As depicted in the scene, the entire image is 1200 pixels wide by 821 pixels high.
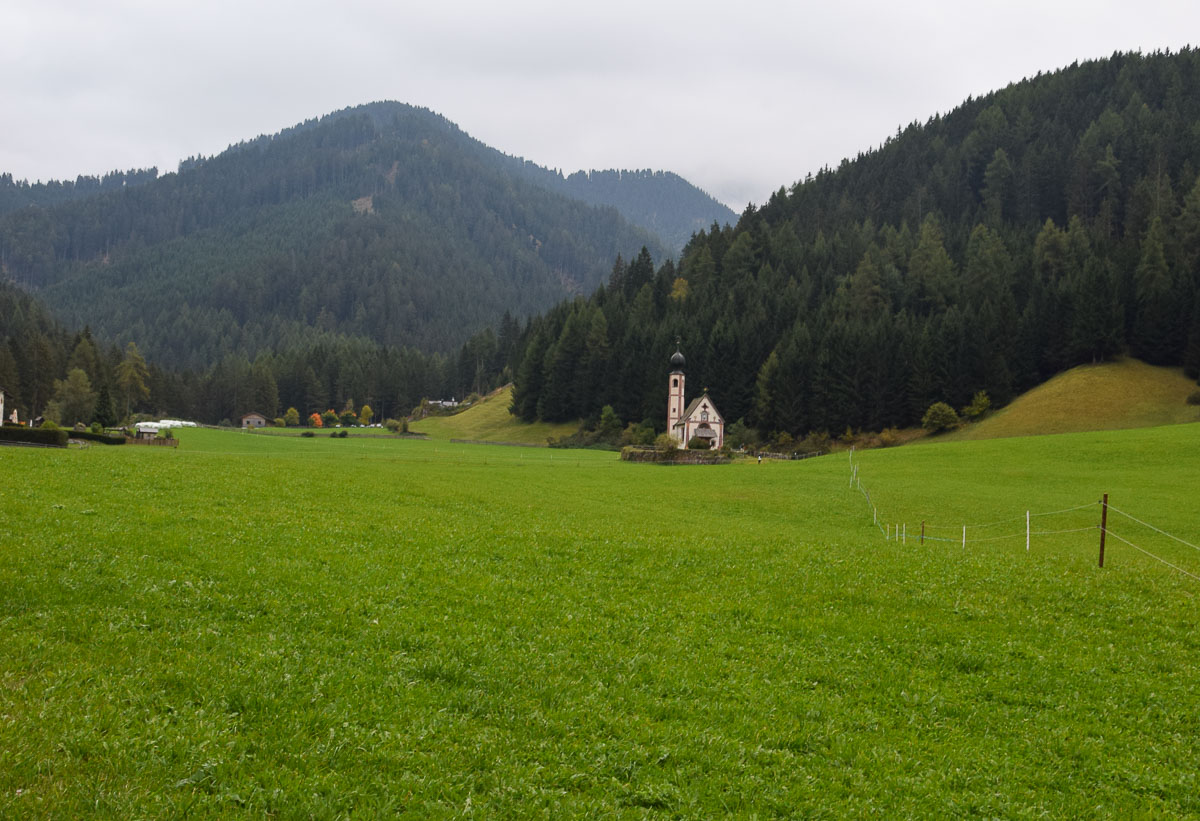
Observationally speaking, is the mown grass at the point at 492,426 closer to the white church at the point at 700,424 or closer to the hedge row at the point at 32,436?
the white church at the point at 700,424

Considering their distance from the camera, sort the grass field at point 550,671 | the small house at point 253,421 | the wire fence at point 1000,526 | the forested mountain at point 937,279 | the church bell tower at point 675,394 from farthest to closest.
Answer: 1. the small house at point 253,421
2. the church bell tower at point 675,394
3. the forested mountain at point 937,279
4. the wire fence at point 1000,526
5. the grass field at point 550,671

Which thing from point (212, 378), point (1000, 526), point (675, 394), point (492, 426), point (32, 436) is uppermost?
point (212, 378)

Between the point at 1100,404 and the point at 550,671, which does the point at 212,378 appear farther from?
the point at 550,671

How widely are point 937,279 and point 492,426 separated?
83.9 meters

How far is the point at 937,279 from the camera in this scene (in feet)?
384

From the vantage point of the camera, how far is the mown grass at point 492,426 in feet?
417

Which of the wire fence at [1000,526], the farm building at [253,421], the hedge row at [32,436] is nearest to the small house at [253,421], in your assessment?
the farm building at [253,421]

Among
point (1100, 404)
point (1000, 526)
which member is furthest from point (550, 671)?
point (1100, 404)

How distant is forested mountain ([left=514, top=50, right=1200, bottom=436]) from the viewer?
91312 mm

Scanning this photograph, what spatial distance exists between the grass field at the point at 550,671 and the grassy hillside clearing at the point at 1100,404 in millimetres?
62746

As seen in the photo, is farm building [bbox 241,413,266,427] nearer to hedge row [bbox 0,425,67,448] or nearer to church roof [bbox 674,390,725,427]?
church roof [bbox 674,390,725,427]

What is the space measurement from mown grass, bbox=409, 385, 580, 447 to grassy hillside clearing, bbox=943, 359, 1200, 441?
6630cm

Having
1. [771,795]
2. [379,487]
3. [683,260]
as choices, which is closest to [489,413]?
[683,260]

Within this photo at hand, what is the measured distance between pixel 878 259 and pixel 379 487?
372 ft
